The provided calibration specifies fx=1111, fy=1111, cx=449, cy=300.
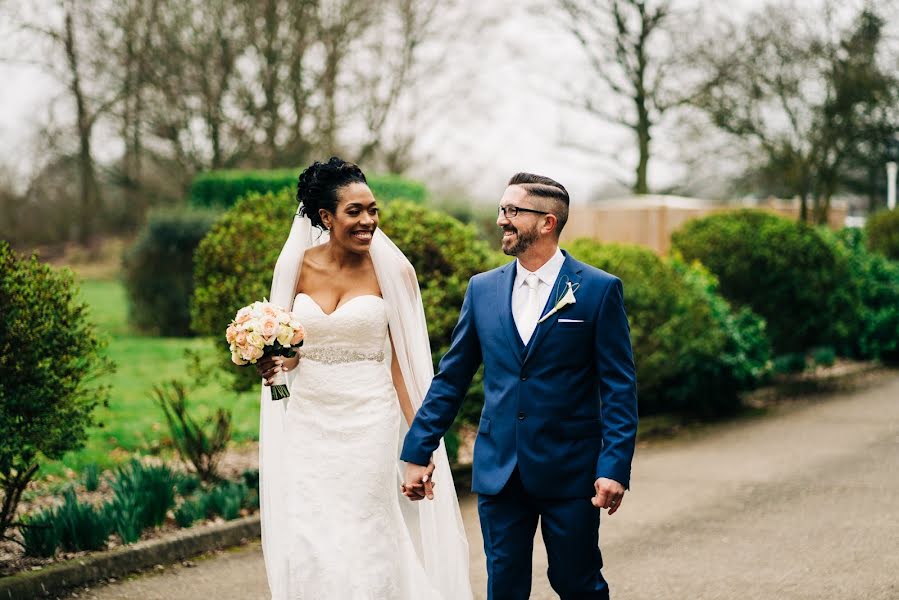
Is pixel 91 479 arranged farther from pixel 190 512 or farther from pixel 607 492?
pixel 607 492

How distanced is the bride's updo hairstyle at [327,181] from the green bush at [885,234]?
1863cm

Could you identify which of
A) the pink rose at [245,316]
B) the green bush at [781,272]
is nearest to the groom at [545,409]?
the pink rose at [245,316]

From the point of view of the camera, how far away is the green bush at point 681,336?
11.4m

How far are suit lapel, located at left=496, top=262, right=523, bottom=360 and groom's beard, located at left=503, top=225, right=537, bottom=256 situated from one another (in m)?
0.13

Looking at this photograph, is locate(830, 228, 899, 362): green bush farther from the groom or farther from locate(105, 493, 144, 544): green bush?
the groom

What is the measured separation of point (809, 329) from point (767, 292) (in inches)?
31.2

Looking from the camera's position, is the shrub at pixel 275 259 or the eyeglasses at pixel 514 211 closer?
the eyeglasses at pixel 514 211

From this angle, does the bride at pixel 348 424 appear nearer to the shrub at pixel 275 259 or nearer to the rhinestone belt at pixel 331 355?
the rhinestone belt at pixel 331 355

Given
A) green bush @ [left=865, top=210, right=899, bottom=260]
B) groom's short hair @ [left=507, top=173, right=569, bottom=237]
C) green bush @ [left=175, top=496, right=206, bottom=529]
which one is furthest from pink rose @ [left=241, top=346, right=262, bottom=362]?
green bush @ [left=865, top=210, right=899, bottom=260]

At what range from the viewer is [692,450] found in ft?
35.9

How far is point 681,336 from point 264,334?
7745 mm

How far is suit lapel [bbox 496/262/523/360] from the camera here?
4312mm

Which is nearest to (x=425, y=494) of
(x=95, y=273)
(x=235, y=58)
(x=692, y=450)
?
(x=692, y=450)

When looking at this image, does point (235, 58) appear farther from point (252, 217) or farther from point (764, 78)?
point (252, 217)
